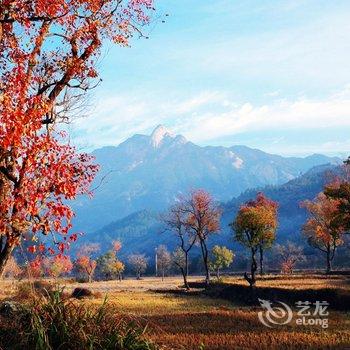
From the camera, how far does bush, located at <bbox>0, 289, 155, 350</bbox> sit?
9844mm

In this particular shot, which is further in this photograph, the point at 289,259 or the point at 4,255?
the point at 289,259

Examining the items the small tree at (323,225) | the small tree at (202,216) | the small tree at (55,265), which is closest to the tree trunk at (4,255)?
the small tree at (55,265)

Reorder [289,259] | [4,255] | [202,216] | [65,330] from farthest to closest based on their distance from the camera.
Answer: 1. [289,259]
2. [202,216]
3. [4,255]
4. [65,330]

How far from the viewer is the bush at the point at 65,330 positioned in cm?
984

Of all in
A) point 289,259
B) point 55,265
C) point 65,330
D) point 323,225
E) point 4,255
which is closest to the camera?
point 65,330

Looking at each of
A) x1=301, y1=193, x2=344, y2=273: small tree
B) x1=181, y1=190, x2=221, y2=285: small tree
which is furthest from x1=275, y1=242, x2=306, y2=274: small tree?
x1=181, y1=190, x2=221, y2=285: small tree

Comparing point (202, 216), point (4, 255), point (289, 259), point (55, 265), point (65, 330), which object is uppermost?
point (202, 216)

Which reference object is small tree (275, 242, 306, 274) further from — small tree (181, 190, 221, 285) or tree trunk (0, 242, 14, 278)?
tree trunk (0, 242, 14, 278)

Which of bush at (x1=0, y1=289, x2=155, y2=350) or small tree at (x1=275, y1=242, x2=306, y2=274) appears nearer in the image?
bush at (x1=0, y1=289, x2=155, y2=350)

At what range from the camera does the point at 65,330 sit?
9.96 meters

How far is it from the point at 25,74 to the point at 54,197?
3770 mm

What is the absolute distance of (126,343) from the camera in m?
10.1

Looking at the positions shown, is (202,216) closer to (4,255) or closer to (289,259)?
(289,259)

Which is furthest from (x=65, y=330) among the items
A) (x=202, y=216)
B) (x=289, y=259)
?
(x=289, y=259)
